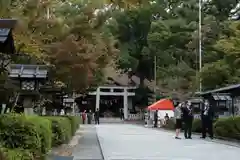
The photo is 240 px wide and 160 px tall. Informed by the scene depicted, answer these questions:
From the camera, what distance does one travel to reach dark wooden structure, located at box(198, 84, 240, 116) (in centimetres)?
2531

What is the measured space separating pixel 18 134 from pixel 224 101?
2017 cm

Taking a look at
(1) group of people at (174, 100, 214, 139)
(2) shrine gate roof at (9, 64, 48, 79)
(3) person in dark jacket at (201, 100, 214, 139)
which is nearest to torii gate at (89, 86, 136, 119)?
(1) group of people at (174, 100, 214, 139)

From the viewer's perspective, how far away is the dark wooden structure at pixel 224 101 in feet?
83.0

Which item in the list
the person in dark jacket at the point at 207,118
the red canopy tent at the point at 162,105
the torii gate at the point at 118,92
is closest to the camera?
the person in dark jacket at the point at 207,118

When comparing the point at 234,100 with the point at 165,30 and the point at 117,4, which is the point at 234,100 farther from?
the point at 165,30

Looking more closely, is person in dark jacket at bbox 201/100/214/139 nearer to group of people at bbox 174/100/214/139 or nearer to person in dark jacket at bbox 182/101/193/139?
group of people at bbox 174/100/214/139

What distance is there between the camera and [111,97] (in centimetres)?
7356

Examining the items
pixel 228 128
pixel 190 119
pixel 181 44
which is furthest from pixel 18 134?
pixel 181 44

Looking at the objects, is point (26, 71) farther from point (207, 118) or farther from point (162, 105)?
point (162, 105)

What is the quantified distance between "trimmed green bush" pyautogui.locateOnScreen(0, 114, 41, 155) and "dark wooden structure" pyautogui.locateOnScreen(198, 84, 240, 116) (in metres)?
16.9

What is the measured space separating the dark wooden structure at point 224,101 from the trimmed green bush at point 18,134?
16.9m

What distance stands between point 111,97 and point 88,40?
55.6 m

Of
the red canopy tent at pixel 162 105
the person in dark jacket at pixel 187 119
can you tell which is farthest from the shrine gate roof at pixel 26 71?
the red canopy tent at pixel 162 105

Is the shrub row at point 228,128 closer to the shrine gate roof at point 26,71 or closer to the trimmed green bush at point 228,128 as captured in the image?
A: the trimmed green bush at point 228,128
